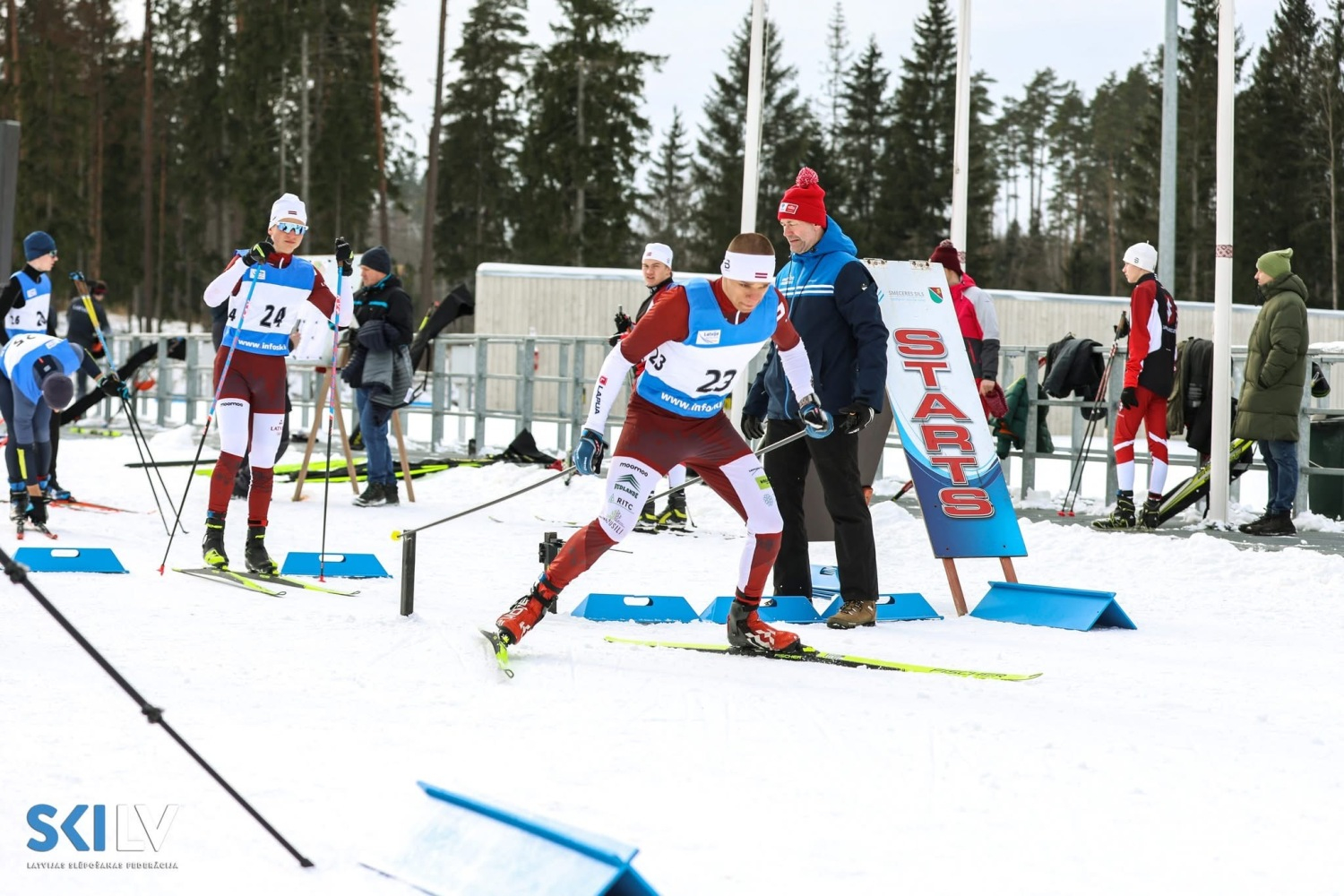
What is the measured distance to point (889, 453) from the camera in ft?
62.6

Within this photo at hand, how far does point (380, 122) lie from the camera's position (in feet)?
137

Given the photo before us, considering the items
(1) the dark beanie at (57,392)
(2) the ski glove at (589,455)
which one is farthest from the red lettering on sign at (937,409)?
(1) the dark beanie at (57,392)

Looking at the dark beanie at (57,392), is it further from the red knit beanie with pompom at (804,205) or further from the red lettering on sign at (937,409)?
the red lettering on sign at (937,409)

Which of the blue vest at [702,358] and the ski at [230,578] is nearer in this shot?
the blue vest at [702,358]

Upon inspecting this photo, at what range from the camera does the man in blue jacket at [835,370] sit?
21.1 ft

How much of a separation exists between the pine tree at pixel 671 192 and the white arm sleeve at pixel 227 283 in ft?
158

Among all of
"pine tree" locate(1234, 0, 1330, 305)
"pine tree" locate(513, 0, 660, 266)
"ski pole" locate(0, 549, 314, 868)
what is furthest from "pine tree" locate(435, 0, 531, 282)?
"ski pole" locate(0, 549, 314, 868)

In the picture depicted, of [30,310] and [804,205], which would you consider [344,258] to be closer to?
[30,310]

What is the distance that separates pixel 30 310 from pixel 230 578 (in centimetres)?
349

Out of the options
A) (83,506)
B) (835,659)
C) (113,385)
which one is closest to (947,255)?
(835,659)

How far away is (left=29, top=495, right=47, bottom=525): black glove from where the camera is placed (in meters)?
9.00

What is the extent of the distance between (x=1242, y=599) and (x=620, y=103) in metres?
35.8

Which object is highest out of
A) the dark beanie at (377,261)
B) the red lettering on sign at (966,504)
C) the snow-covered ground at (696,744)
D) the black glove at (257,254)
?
the dark beanie at (377,261)

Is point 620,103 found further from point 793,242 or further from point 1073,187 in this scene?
point 793,242
